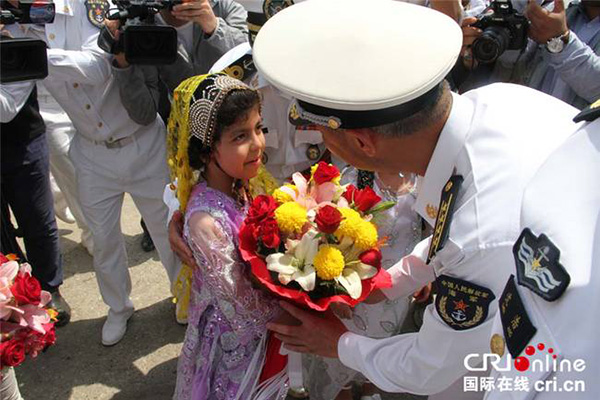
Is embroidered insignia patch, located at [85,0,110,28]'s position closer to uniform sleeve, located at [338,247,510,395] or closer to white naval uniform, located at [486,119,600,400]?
uniform sleeve, located at [338,247,510,395]

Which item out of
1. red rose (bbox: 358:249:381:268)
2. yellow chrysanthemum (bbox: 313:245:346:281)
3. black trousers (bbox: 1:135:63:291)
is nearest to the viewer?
yellow chrysanthemum (bbox: 313:245:346:281)

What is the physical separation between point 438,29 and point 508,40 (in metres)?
1.60

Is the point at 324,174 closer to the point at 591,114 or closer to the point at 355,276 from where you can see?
the point at 355,276

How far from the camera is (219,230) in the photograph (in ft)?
6.79

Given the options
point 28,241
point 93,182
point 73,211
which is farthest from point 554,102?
point 73,211

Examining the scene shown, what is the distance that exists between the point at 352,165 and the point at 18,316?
1.42 meters

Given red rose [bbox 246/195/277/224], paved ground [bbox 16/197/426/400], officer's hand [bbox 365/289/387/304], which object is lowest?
paved ground [bbox 16/197/426/400]

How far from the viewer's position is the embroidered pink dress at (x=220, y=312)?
2.04m

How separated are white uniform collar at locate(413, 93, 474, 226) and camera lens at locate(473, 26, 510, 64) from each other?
4.66 ft

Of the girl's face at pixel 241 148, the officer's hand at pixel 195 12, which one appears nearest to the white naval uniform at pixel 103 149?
the officer's hand at pixel 195 12

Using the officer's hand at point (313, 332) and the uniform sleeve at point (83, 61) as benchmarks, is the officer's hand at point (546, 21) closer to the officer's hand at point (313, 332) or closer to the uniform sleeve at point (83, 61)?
the officer's hand at point (313, 332)

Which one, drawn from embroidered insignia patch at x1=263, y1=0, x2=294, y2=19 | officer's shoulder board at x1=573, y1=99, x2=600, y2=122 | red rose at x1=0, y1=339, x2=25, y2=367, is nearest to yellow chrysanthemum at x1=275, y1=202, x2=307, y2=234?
officer's shoulder board at x1=573, y1=99, x2=600, y2=122

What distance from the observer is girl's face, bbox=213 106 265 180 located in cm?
213

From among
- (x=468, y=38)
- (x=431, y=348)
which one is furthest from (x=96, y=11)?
(x=431, y=348)
